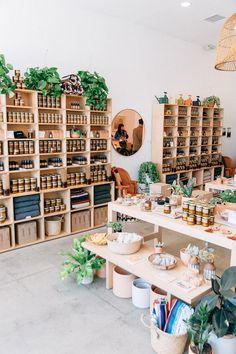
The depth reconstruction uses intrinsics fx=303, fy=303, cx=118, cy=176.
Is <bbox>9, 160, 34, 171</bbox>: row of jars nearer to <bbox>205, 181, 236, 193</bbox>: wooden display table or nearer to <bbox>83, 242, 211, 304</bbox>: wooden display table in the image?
<bbox>83, 242, 211, 304</bbox>: wooden display table

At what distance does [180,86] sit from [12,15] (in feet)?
13.4

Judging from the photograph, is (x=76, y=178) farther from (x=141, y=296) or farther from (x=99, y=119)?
(x=141, y=296)

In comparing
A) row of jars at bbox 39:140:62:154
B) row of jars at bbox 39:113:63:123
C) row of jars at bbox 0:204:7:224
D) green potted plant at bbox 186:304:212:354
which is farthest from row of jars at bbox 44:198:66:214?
green potted plant at bbox 186:304:212:354

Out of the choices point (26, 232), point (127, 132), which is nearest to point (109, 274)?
point (26, 232)

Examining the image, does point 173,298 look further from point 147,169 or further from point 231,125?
point 231,125

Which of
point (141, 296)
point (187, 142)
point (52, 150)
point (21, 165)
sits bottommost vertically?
point (141, 296)

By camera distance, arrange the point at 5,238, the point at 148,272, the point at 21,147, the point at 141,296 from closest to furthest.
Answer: the point at 148,272 < the point at 141,296 < the point at 5,238 < the point at 21,147

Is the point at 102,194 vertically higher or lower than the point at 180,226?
lower

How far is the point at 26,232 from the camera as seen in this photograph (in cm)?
451

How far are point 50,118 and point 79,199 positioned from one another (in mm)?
1416

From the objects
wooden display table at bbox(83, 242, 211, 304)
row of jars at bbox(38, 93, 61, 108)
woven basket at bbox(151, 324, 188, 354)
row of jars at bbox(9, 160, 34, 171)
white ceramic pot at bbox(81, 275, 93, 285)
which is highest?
row of jars at bbox(38, 93, 61, 108)

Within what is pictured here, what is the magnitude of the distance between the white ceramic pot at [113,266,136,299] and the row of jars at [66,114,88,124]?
2.67 metres

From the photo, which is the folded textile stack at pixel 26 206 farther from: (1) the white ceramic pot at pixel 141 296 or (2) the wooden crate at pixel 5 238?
(1) the white ceramic pot at pixel 141 296

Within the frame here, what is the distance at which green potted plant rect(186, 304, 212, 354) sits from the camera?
200 cm
